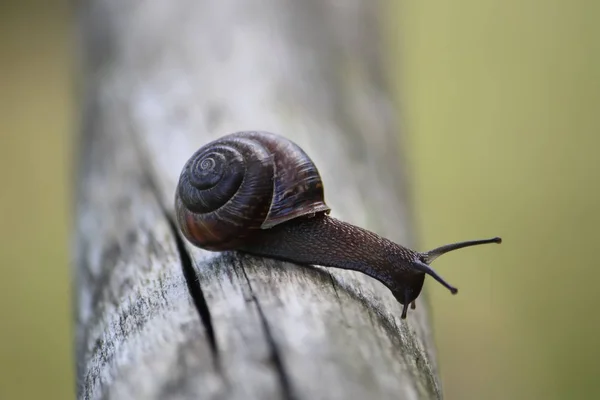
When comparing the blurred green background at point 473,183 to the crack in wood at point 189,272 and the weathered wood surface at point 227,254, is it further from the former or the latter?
the crack in wood at point 189,272

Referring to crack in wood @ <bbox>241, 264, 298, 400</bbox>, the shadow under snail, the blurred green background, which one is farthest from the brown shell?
the blurred green background

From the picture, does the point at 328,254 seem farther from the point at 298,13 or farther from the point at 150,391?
the point at 298,13

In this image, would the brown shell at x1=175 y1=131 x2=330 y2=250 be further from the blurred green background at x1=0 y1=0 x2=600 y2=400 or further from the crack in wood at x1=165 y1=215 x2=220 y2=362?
the blurred green background at x1=0 y1=0 x2=600 y2=400

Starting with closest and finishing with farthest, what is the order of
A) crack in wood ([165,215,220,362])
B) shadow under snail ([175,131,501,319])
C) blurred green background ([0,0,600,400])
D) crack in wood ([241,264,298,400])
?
crack in wood ([241,264,298,400]) < crack in wood ([165,215,220,362]) < shadow under snail ([175,131,501,319]) < blurred green background ([0,0,600,400])

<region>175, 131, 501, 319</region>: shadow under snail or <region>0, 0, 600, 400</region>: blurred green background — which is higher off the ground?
<region>175, 131, 501, 319</region>: shadow under snail

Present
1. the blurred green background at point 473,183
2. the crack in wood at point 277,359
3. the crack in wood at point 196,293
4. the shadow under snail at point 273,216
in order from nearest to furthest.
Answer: the crack in wood at point 277,359, the crack in wood at point 196,293, the shadow under snail at point 273,216, the blurred green background at point 473,183

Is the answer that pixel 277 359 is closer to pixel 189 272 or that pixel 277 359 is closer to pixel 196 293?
pixel 196 293

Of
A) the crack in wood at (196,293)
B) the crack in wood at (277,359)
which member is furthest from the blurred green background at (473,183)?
the crack in wood at (277,359)
